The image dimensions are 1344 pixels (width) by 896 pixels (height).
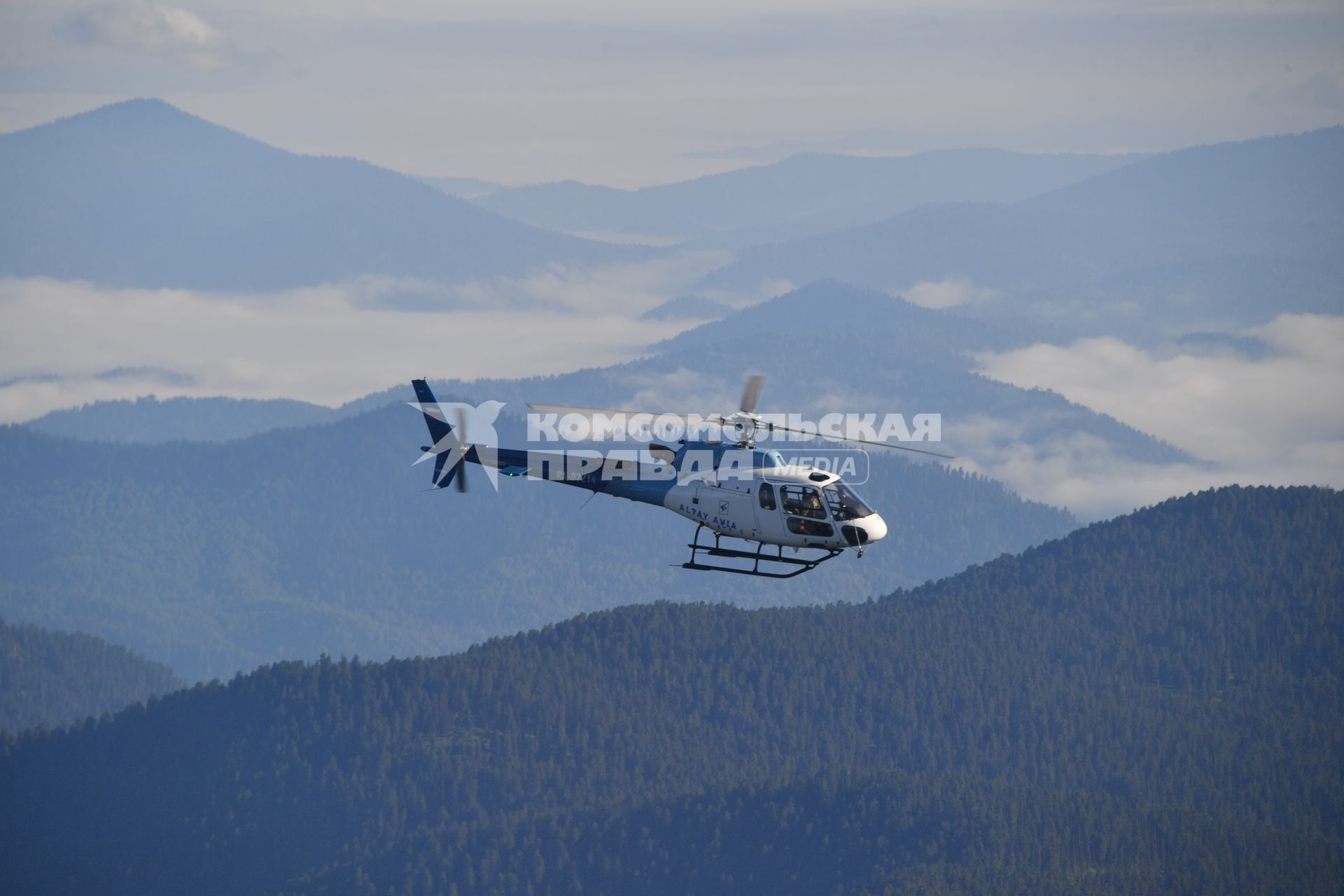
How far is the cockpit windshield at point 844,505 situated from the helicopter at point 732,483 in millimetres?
29

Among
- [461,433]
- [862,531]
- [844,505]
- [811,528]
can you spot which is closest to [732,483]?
[811,528]

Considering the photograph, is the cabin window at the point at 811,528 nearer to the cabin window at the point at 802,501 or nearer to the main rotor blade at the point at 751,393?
the cabin window at the point at 802,501

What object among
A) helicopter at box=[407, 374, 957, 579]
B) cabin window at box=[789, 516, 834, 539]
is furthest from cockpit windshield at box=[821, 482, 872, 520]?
cabin window at box=[789, 516, 834, 539]

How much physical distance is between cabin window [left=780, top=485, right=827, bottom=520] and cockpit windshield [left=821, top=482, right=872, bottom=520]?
409mm

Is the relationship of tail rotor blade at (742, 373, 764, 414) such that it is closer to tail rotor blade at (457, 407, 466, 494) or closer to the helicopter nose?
the helicopter nose

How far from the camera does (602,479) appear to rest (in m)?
82.1

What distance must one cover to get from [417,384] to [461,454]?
512 cm

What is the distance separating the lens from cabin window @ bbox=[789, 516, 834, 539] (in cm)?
7394

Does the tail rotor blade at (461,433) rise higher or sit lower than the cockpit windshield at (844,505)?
higher

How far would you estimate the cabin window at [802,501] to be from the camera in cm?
7412

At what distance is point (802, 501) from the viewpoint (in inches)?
2936

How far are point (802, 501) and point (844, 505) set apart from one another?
1.91 meters

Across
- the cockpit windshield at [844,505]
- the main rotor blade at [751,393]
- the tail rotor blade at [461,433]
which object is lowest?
the cockpit windshield at [844,505]

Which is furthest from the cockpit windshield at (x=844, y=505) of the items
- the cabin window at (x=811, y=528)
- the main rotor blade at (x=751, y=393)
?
the main rotor blade at (x=751, y=393)
